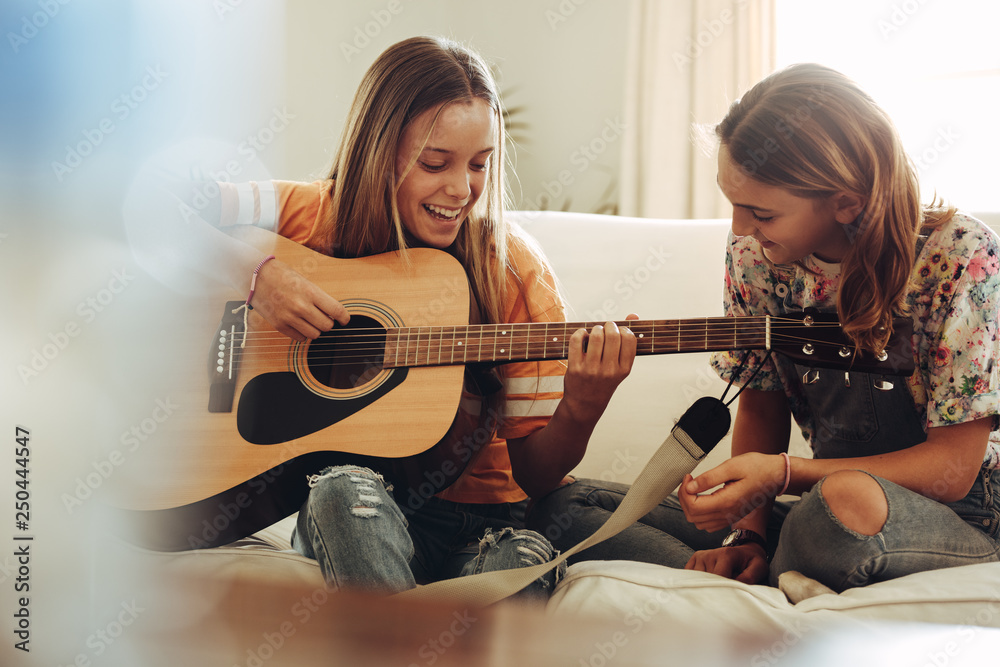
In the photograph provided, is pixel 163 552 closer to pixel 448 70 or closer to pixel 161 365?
pixel 161 365

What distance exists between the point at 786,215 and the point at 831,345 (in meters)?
0.14

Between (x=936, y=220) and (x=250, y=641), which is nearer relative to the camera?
(x=250, y=641)

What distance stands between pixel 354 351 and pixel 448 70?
1.21 ft

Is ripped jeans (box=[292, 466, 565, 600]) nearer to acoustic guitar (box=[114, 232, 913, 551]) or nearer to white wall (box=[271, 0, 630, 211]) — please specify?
acoustic guitar (box=[114, 232, 913, 551])

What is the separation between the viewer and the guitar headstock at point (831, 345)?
65cm

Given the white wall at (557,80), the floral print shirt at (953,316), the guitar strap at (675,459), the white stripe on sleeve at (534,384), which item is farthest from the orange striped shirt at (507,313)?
the white wall at (557,80)

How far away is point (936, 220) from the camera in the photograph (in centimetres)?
72

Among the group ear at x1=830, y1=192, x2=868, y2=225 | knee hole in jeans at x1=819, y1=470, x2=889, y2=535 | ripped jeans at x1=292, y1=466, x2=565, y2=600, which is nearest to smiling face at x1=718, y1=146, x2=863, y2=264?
ear at x1=830, y1=192, x2=868, y2=225

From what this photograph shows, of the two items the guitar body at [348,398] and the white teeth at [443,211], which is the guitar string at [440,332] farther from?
the white teeth at [443,211]

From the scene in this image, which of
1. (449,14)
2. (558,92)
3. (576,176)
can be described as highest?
(449,14)

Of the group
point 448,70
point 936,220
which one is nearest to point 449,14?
point 448,70

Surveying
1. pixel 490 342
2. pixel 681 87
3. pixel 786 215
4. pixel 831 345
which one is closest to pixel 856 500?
pixel 831 345

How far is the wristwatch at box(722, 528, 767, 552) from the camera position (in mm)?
788

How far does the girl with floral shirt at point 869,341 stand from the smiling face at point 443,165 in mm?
289
